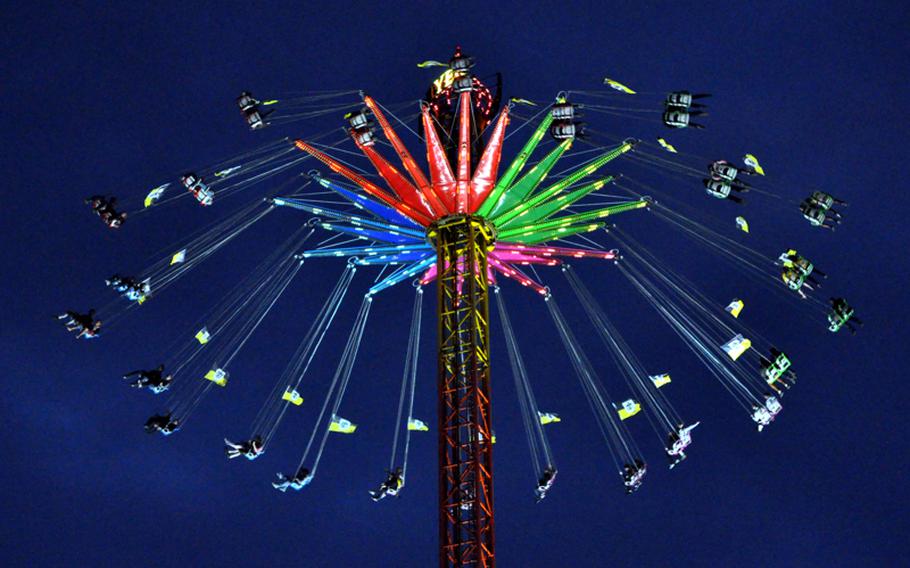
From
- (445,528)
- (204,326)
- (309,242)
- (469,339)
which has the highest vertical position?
(309,242)

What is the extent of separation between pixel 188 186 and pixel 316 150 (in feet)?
14.9

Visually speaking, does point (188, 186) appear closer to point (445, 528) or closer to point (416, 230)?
point (416, 230)

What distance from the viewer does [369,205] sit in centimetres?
3472

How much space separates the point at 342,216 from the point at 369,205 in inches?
37.2

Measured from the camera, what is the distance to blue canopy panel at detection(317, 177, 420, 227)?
1344 inches

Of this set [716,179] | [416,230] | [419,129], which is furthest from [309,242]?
[716,179]

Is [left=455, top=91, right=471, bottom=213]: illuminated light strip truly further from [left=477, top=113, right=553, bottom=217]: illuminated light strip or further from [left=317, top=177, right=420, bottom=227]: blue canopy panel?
[left=317, top=177, right=420, bottom=227]: blue canopy panel

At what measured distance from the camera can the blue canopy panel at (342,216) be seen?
113ft

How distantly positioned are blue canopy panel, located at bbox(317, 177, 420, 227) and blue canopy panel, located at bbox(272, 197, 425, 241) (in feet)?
0.99

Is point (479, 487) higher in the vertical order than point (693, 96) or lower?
lower

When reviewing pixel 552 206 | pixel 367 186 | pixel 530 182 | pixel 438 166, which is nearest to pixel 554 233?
pixel 552 206

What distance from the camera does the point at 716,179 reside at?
113 ft

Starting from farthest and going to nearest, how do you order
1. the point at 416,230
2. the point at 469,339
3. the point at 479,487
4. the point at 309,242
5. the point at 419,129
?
the point at 309,242 < the point at 419,129 < the point at 416,230 < the point at 469,339 < the point at 479,487

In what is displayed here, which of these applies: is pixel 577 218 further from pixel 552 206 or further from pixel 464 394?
pixel 464 394
